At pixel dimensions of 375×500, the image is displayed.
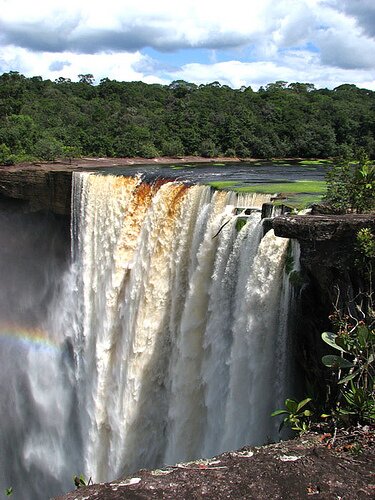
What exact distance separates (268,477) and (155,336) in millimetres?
7458

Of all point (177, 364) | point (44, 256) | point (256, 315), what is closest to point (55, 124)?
point (44, 256)

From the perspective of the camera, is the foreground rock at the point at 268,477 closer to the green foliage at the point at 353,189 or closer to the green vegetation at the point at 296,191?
the green foliage at the point at 353,189

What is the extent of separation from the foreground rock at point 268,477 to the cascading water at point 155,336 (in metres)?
2.72

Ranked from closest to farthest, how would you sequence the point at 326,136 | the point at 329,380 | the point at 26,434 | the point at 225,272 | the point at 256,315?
the point at 329,380 < the point at 256,315 < the point at 225,272 < the point at 26,434 < the point at 326,136

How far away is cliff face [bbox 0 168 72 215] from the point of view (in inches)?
690

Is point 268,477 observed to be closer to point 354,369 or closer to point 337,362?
point 337,362

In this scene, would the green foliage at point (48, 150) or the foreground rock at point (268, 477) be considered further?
the green foliage at point (48, 150)

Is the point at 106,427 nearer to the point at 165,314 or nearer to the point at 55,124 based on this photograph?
the point at 165,314

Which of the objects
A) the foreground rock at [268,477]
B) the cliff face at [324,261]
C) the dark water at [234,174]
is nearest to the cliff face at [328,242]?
the cliff face at [324,261]

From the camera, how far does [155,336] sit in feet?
39.3

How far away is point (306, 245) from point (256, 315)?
1.67 m

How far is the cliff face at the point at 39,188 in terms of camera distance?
1753 cm

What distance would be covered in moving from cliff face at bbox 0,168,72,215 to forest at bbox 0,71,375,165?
12.8 feet

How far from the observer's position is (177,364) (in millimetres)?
10891
